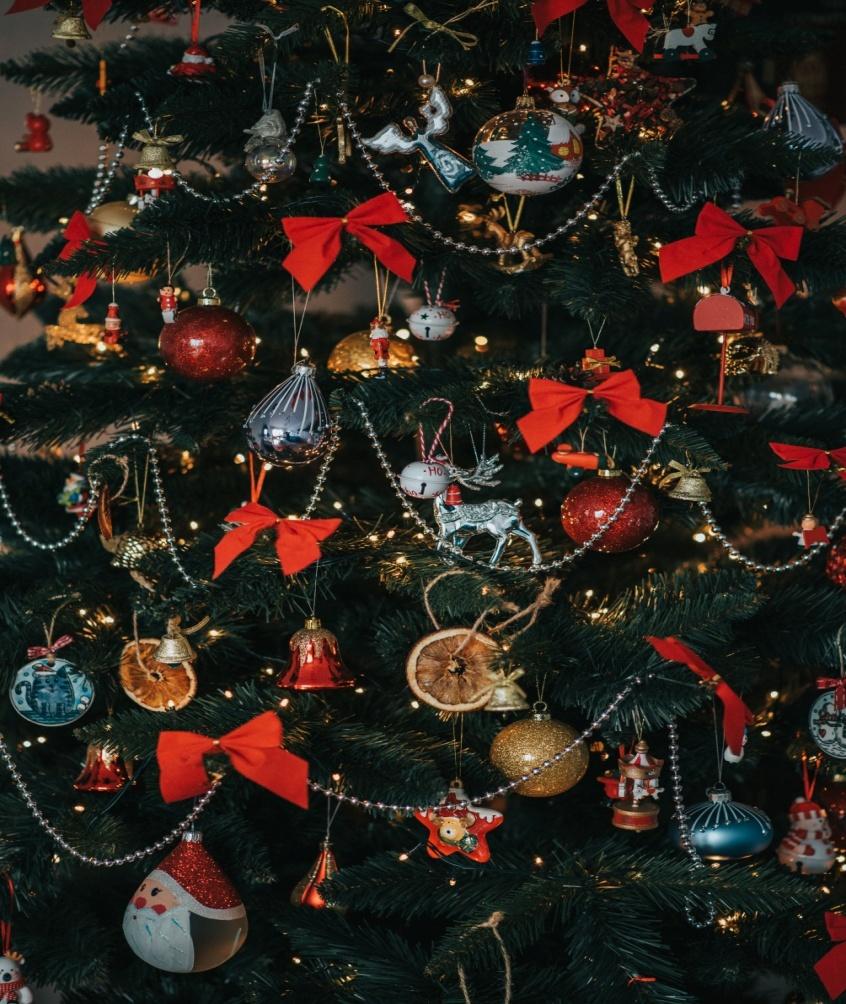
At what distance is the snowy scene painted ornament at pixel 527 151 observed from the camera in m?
1.26

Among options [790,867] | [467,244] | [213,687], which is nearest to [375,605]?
[213,687]

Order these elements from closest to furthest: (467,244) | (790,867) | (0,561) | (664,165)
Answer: (664,165)
(467,244)
(790,867)
(0,561)

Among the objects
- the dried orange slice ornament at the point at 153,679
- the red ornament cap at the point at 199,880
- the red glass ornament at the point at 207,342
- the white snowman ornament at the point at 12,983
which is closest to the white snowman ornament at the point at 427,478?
the red glass ornament at the point at 207,342

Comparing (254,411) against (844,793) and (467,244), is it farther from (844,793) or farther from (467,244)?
(844,793)

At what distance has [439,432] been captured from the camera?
52.9 inches

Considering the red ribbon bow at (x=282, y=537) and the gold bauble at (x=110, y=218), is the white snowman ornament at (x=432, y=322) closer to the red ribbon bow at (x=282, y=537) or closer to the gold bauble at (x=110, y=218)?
the red ribbon bow at (x=282, y=537)

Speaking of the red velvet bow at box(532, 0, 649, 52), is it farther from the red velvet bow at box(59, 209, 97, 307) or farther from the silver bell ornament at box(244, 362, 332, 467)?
the red velvet bow at box(59, 209, 97, 307)

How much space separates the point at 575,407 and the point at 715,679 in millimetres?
293

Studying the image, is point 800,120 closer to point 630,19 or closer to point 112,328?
point 630,19

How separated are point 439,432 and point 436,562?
13 cm

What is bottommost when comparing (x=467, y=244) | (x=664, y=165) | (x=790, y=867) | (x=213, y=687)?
(x=790, y=867)

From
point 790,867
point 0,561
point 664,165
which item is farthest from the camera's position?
point 0,561

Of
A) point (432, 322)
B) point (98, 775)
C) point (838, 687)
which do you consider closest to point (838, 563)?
point (838, 687)

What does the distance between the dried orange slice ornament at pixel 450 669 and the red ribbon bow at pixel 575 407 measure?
225mm
